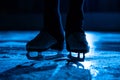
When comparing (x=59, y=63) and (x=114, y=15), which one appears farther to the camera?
(x=114, y=15)

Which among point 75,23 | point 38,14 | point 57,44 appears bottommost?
point 38,14

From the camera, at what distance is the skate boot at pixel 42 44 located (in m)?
1.63

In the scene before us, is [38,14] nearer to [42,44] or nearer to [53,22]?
[53,22]

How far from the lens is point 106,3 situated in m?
4.24

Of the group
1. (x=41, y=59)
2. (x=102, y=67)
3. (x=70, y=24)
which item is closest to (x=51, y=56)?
(x=41, y=59)

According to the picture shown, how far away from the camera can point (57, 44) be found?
1766mm

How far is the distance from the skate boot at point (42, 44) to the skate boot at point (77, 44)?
0.30 ft

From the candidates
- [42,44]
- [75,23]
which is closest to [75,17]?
[75,23]

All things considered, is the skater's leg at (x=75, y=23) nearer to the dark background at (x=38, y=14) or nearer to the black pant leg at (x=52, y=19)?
the black pant leg at (x=52, y=19)

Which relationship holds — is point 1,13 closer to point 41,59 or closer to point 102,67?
point 41,59

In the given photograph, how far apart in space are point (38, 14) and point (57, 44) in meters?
2.49

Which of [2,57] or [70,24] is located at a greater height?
[70,24]

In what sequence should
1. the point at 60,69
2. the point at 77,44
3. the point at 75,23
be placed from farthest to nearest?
1. the point at 75,23
2. the point at 77,44
3. the point at 60,69

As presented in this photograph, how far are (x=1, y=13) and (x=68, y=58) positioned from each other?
2805 millimetres
